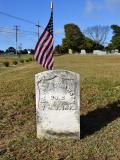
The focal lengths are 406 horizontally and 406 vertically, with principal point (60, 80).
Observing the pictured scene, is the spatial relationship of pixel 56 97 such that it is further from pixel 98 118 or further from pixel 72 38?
pixel 72 38

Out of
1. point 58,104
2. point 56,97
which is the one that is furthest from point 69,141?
point 56,97

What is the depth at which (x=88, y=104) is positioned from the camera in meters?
10.7

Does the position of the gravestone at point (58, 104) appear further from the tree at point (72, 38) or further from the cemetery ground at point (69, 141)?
the tree at point (72, 38)

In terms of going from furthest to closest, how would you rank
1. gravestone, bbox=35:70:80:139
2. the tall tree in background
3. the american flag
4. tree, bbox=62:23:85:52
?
the tall tree in background
tree, bbox=62:23:85:52
the american flag
gravestone, bbox=35:70:80:139

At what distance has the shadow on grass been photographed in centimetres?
820

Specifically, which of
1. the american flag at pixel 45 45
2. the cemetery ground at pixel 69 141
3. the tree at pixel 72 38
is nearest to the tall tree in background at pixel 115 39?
the tree at pixel 72 38

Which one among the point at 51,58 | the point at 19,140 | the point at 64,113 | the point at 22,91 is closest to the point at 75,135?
the point at 64,113

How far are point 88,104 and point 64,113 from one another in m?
3.09

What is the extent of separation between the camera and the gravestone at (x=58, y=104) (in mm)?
7598

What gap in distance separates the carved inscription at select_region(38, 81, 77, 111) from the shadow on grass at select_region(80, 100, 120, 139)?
2.28 ft

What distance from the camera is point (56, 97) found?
25.2 feet

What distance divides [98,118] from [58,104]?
191 centimetres

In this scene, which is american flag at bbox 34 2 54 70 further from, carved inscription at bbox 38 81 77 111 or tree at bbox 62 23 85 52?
tree at bbox 62 23 85 52

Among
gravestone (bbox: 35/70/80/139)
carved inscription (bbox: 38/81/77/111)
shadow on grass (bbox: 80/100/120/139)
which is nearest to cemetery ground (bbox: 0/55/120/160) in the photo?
shadow on grass (bbox: 80/100/120/139)
